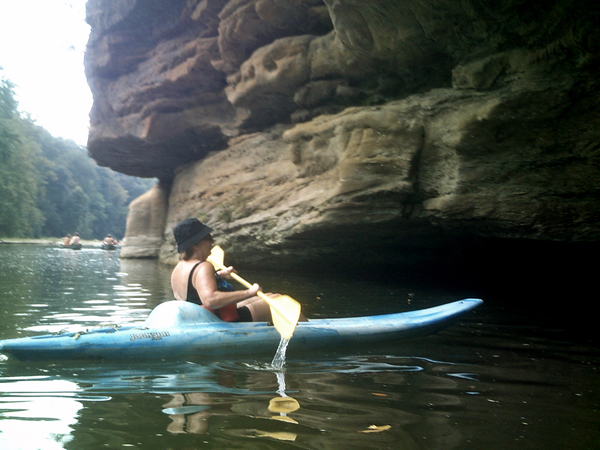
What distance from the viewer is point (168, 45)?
12352 mm

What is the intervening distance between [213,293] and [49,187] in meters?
51.9

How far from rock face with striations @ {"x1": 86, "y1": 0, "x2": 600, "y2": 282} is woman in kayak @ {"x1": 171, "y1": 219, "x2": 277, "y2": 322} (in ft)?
13.3

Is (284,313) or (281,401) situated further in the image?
(284,313)

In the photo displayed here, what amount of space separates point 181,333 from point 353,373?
120 centimetres

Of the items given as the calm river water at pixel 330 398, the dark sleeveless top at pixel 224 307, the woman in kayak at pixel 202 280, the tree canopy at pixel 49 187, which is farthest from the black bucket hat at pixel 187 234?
the tree canopy at pixel 49 187

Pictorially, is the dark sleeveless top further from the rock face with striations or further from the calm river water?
the rock face with striations

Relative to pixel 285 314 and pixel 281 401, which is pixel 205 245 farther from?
pixel 281 401

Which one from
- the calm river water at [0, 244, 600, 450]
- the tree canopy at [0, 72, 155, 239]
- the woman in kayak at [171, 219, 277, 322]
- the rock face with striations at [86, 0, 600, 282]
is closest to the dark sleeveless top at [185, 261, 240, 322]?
the woman in kayak at [171, 219, 277, 322]

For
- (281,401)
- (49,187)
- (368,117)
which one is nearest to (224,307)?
(281,401)

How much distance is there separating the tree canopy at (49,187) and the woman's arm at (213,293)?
27.9 metres

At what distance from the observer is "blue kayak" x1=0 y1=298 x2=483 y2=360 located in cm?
318

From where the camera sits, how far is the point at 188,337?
11.3 ft

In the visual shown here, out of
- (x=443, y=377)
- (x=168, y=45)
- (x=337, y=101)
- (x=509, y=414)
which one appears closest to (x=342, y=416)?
(x=509, y=414)

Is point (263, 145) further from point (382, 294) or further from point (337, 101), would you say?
point (382, 294)
